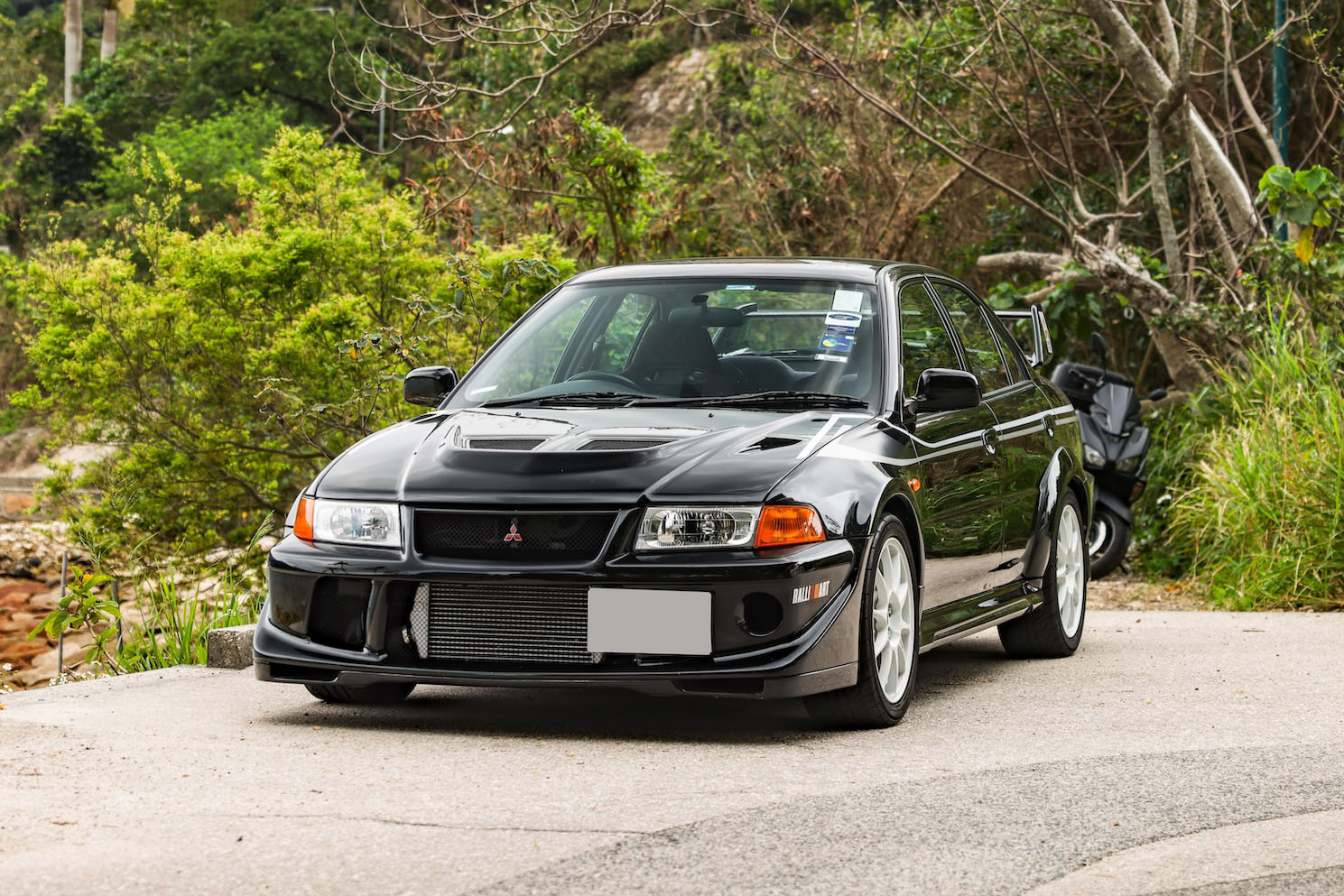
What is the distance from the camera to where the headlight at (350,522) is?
5758mm

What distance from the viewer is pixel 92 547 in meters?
10.3

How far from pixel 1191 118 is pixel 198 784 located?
11192mm

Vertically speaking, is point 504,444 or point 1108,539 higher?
point 504,444

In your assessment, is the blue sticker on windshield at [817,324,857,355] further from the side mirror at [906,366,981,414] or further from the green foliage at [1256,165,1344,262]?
the green foliage at [1256,165,1344,262]

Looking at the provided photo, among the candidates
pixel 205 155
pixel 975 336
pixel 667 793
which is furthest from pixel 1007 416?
pixel 205 155

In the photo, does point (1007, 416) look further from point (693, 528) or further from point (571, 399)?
point (693, 528)

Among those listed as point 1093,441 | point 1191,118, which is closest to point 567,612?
point 1093,441

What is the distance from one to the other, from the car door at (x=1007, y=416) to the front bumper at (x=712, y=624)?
181 cm

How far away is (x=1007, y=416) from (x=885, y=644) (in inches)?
73.3

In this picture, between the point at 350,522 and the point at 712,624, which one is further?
the point at 350,522

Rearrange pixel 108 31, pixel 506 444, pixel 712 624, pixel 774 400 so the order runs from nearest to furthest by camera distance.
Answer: pixel 712 624 < pixel 506 444 < pixel 774 400 < pixel 108 31

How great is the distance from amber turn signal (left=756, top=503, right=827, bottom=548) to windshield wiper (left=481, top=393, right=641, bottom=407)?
3.57 feet

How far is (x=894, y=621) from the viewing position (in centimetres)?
612

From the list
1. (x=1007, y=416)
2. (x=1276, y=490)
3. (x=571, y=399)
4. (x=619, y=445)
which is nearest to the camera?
(x=619, y=445)
